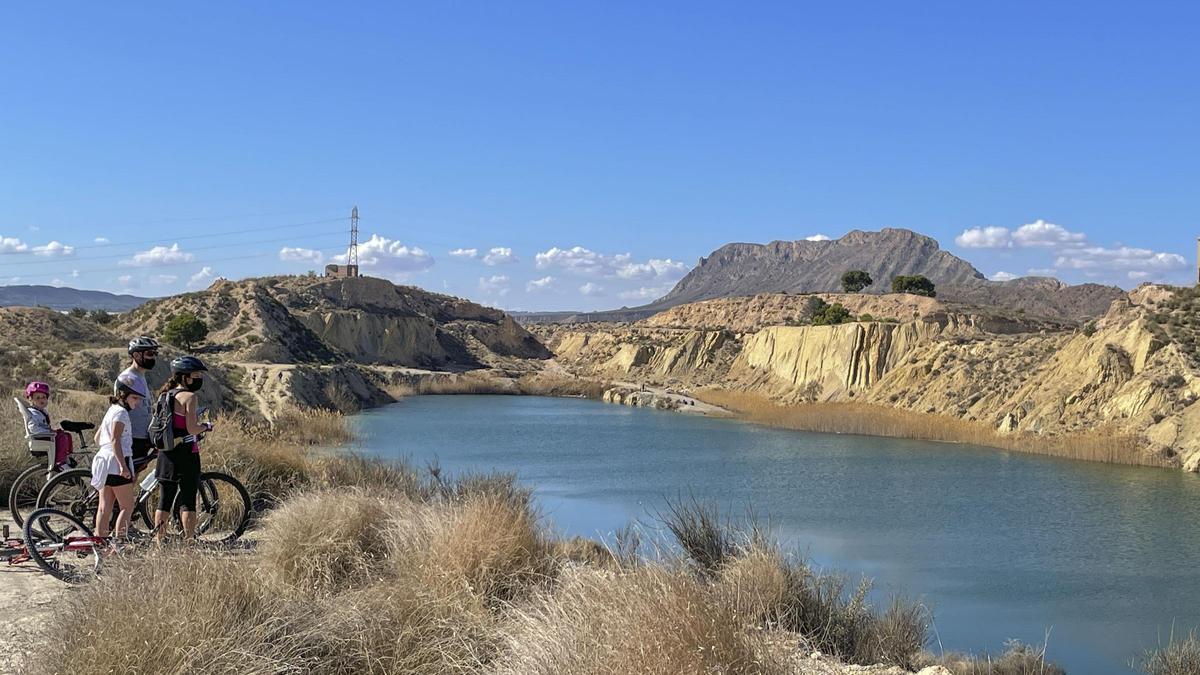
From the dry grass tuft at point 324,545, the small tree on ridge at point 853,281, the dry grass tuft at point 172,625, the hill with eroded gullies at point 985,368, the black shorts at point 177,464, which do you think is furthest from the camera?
the small tree on ridge at point 853,281

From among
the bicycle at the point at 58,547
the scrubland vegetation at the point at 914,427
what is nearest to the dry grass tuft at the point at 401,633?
the bicycle at the point at 58,547

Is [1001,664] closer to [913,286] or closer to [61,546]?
[61,546]

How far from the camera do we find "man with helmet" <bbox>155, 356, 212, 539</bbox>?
8.14m

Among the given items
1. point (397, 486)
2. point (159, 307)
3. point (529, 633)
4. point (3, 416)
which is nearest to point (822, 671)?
point (529, 633)

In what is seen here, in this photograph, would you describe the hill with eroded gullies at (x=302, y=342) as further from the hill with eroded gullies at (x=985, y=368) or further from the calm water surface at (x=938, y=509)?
the hill with eroded gullies at (x=985, y=368)

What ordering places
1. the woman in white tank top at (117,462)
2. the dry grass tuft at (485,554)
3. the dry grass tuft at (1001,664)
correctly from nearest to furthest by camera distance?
the dry grass tuft at (485,554) < the woman in white tank top at (117,462) < the dry grass tuft at (1001,664)

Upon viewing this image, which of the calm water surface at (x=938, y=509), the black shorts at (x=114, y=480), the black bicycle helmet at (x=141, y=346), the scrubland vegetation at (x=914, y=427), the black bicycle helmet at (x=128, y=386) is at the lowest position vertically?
the calm water surface at (x=938, y=509)

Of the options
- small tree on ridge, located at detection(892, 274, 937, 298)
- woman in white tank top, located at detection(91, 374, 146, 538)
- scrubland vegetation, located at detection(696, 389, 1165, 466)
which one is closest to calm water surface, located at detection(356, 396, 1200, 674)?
scrubland vegetation, located at detection(696, 389, 1165, 466)

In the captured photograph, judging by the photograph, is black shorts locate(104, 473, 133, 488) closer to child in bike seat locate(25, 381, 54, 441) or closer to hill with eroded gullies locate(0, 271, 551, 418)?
child in bike seat locate(25, 381, 54, 441)

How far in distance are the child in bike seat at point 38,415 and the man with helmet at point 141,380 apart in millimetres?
1140

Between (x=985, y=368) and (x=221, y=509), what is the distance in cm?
4245

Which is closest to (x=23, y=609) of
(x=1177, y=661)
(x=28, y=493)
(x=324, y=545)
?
(x=324, y=545)

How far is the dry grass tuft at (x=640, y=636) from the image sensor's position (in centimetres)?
481

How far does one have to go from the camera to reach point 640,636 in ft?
16.1
